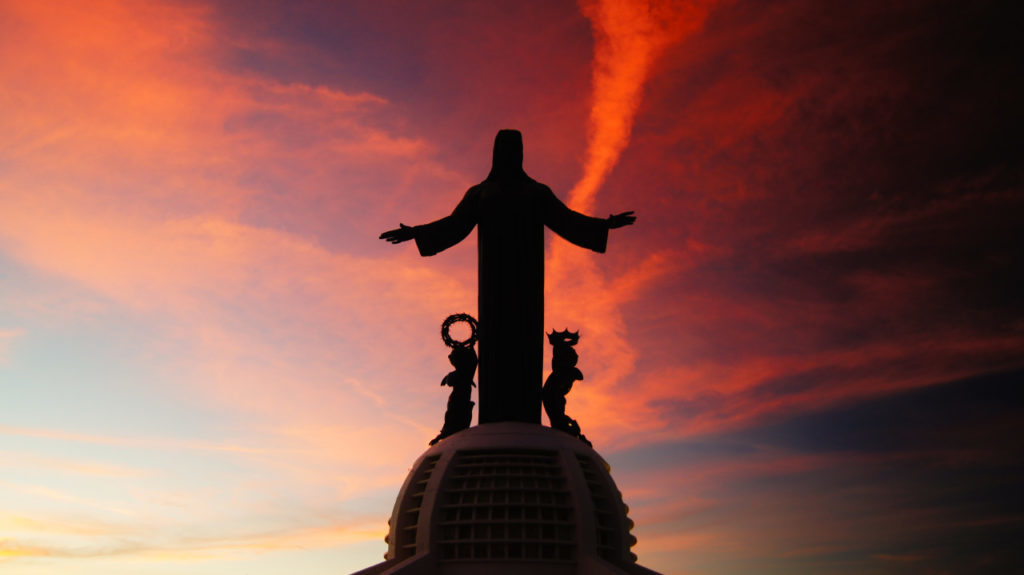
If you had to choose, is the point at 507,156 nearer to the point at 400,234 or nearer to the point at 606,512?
the point at 400,234

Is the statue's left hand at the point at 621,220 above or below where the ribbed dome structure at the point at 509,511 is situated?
above

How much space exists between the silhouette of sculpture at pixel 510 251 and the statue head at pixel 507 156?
3 centimetres

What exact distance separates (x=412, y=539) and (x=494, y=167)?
9308 mm

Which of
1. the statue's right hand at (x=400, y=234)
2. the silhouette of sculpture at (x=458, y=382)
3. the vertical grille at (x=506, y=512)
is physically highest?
the statue's right hand at (x=400, y=234)

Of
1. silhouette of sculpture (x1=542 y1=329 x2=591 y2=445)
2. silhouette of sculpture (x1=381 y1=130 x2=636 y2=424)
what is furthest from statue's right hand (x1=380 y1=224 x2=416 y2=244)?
silhouette of sculpture (x1=542 y1=329 x2=591 y2=445)

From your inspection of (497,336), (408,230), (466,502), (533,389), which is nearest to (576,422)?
(533,389)

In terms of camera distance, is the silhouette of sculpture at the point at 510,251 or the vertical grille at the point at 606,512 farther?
the silhouette of sculpture at the point at 510,251

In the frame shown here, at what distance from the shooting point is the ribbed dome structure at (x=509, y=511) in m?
16.0

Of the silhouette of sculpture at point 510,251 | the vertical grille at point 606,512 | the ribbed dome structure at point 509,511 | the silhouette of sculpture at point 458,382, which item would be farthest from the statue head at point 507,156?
the vertical grille at point 606,512

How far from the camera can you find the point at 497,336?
65.9ft

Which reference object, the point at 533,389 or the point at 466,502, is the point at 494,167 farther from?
the point at 466,502

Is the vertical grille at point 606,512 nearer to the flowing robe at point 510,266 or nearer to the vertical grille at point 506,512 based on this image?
the vertical grille at point 506,512

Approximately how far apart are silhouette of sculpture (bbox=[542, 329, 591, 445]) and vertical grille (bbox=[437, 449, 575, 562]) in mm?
2438

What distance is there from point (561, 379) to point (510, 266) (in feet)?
9.79
